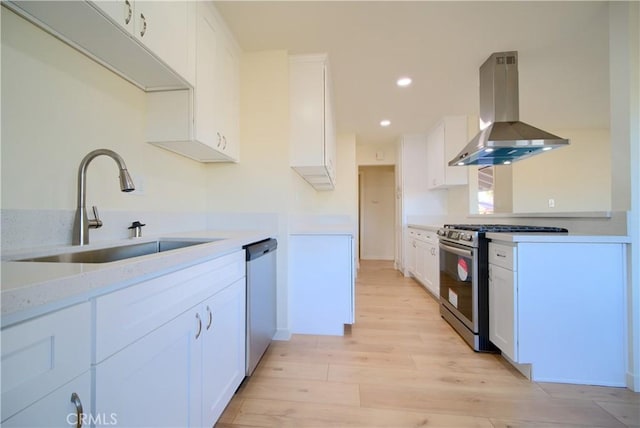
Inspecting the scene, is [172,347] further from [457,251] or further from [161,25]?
[457,251]

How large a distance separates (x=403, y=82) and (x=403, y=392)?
109 inches

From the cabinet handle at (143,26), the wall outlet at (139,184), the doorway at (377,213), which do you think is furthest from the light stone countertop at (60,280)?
the doorway at (377,213)

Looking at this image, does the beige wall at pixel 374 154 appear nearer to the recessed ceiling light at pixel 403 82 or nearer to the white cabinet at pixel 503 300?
the recessed ceiling light at pixel 403 82

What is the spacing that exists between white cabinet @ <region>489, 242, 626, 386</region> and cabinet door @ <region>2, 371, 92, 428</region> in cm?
203

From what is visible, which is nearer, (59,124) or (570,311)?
(59,124)

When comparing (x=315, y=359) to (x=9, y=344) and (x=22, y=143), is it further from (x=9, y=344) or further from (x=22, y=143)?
(x=22, y=143)

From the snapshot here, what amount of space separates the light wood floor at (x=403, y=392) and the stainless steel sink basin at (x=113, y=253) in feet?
3.07

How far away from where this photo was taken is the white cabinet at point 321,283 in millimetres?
2205

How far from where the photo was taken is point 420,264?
3.63 metres

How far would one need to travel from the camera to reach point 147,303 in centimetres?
77

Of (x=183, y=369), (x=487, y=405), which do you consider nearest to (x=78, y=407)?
(x=183, y=369)

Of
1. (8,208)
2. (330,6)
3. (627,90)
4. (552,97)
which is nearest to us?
(8,208)

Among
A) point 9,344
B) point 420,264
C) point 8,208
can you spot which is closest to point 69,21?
point 8,208

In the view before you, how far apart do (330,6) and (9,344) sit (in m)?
2.15
